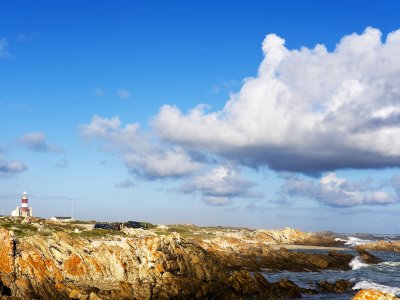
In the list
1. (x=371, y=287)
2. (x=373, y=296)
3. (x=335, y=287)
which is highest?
(x=373, y=296)

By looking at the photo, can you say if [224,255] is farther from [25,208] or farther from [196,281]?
[25,208]

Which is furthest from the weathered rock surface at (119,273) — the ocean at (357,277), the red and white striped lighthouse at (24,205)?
the red and white striped lighthouse at (24,205)

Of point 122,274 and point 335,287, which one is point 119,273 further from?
point 335,287

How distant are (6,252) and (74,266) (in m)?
6.75

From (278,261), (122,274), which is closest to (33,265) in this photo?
(122,274)

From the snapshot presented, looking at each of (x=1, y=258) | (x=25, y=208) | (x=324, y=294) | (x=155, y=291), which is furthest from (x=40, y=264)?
(x=25, y=208)

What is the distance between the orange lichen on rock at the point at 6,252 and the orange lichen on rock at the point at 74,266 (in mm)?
5539

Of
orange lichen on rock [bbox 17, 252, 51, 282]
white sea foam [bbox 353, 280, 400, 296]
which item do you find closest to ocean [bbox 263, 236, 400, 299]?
white sea foam [bbox 353, 280, 400, 296]

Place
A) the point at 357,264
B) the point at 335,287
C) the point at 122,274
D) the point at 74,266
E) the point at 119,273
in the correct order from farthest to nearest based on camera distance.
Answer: the point at 357,264, the point at 335,287, the point at 119,273, the point at 122,274, the point at 74,266

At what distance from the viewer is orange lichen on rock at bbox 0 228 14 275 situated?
39.2m

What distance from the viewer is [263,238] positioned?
A: 156m

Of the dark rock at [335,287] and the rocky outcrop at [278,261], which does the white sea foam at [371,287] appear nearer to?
the dark rock at [335,287]

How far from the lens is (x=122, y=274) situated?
1802 inches

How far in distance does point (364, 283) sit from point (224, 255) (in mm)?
25594
